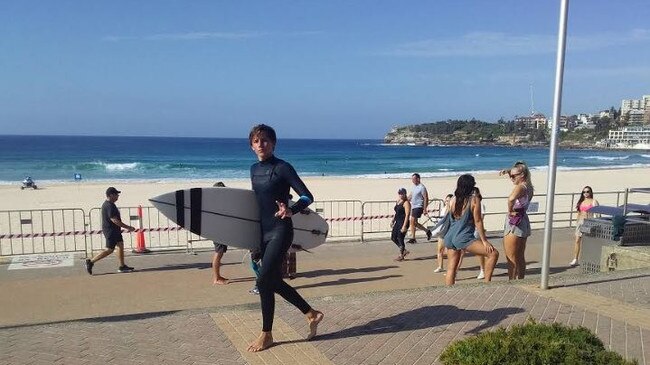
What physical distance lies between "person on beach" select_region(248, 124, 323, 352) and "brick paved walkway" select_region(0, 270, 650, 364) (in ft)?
1.67

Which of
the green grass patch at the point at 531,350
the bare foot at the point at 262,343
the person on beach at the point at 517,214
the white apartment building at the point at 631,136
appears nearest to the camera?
the green grass patch at the point at 531,350

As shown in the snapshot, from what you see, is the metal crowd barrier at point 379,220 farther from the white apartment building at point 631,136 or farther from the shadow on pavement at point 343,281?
the white apartment building at point 631,136

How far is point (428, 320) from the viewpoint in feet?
18.0

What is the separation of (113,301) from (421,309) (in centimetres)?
471

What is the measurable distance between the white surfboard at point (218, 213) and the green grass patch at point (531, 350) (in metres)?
2.25

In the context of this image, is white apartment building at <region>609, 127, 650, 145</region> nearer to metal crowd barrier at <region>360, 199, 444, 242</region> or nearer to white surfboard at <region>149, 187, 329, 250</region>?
metal crowd barrier at <region>360, 199, 444, 242</region>

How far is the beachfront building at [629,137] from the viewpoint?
14602cm

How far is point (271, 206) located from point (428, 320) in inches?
84.8

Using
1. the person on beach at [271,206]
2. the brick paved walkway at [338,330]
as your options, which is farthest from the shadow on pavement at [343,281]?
the person on beach at [271,206]

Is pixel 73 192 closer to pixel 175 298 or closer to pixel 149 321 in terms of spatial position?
pixel 175 298

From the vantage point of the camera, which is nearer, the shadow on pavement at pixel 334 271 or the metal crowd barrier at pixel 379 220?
the shadow on pavement at pixel 334 271

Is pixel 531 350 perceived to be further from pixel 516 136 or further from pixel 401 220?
pixel 516 136

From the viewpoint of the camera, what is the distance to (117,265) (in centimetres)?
1038

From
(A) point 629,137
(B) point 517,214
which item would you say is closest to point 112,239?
(B) point 517,214
